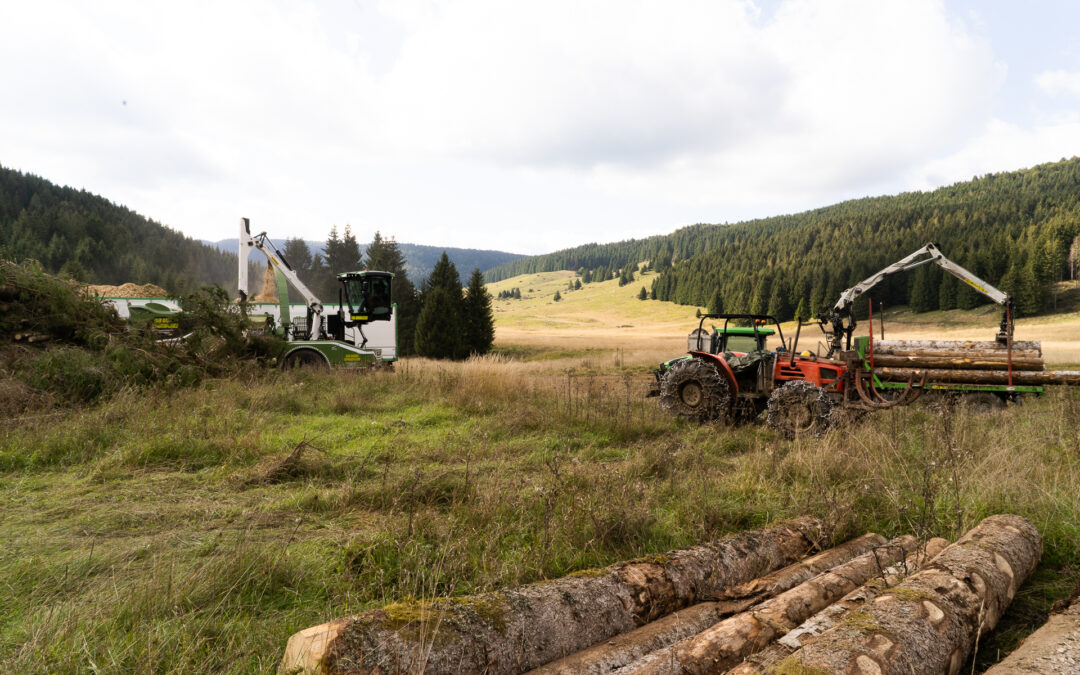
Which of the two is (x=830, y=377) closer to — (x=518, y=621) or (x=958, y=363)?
(x=958, y=363)

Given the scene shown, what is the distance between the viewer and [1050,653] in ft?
7.33

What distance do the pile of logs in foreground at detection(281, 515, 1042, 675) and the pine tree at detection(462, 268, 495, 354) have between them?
1192 inches

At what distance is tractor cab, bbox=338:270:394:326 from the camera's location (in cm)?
1625

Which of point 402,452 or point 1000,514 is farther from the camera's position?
point 402,452

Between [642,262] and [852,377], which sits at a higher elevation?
[642,262]

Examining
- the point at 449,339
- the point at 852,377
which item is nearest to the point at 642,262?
the point at 449,339

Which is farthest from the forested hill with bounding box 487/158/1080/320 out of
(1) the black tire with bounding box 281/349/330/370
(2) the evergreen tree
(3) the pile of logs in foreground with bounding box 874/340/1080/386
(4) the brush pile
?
(4) the brush pile

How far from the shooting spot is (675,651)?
2.27 meters

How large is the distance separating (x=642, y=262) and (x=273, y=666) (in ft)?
637

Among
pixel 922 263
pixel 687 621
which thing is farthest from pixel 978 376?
pixel 687 621

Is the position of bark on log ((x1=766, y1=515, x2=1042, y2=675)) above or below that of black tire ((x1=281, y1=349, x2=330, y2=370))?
below

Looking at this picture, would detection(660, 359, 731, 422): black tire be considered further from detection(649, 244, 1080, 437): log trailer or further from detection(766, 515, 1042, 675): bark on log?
detection(766, 515, 1042, 675): bark on log

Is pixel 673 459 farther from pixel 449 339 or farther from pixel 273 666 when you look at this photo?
pixel 449 339

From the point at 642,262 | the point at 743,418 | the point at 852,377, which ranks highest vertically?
the point at 642,262
